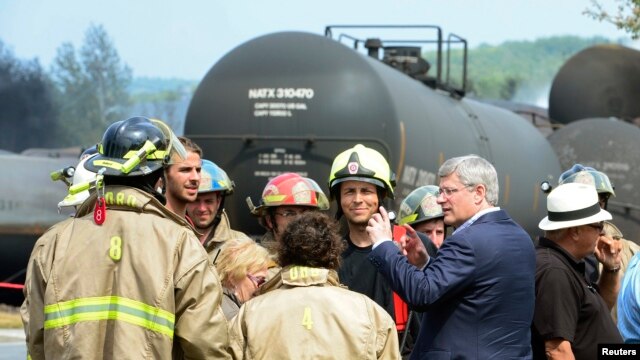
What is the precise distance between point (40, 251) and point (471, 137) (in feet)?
28.1

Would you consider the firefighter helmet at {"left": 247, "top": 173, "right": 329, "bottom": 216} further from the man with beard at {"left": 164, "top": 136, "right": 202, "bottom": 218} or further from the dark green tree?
the dark green tree

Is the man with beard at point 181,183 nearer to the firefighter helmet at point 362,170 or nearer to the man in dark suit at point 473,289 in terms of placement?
the firefighter helmet at point 362,170

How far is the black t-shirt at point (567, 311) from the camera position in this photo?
230 inches

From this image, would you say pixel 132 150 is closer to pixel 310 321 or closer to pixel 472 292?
pixel 310 321

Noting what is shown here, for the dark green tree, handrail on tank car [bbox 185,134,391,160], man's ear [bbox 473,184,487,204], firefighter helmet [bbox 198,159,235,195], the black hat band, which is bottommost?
the dark green tree

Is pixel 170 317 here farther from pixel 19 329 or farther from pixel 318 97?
pixel 19 329

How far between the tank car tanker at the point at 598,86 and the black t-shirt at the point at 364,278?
1422cm

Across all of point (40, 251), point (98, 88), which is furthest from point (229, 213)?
point (98, 88)

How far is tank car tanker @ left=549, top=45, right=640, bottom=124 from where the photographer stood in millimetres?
19969

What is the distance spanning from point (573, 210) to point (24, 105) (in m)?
15.1

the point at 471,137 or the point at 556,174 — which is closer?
the point at 471,137

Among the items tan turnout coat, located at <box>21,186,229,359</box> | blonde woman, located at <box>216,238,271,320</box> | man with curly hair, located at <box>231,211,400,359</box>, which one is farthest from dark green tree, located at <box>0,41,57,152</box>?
tan turnout coat, located at <box>21,186,229,359</box>

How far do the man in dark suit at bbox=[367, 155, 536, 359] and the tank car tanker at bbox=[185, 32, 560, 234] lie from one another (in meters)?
5.20

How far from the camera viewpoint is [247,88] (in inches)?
434
